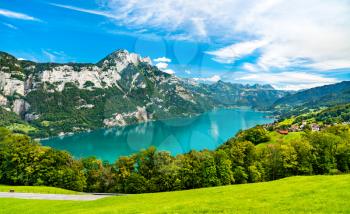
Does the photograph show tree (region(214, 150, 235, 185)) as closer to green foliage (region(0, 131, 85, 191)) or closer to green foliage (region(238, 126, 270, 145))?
green foliage (region(0, 131, 85, 191))

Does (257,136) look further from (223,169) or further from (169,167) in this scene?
(169,167)

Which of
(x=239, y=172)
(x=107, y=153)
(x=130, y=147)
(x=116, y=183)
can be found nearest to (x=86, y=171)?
(x=116, y=183)

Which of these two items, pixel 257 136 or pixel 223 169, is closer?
pixel 223 169

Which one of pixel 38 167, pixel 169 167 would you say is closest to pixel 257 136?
pixel 169 167

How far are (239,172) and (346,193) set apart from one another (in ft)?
143

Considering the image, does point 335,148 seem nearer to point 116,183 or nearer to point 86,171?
point 116,183

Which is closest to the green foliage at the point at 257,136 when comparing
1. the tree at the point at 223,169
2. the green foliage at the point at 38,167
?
the tree at the point at 223,169

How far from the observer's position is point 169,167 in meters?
58.7

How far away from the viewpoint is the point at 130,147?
648 ft

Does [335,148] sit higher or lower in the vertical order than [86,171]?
higher

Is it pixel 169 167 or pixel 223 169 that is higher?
pixel 169 167

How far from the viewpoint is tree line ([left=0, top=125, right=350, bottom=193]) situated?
58.7m

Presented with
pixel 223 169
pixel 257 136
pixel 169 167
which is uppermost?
pixel 257 136

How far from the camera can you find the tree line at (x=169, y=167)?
58688 millimetres
